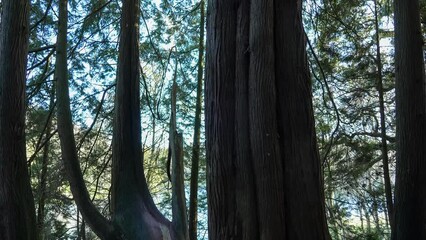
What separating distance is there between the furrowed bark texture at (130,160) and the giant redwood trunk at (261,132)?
3.45 meters

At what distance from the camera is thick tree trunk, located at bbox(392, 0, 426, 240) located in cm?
620

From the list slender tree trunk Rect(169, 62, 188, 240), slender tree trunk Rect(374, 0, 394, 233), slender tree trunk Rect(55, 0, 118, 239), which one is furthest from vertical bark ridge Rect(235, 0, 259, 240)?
slender tree trunk Rect(374, 0, 394, 233)

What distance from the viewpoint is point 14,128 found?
20.8 feet

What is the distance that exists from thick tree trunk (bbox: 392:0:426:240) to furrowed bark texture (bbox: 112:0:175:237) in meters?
3.20

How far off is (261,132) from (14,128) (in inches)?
168

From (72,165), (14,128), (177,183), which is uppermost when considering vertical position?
(14,128)

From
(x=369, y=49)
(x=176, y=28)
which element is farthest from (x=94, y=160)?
(x=369, y=49)

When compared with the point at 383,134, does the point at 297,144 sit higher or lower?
lower

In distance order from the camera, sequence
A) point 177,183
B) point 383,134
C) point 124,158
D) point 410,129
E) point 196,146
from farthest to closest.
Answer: point 196,146 → point 383,134 → point 124,158 → point 177,183 → point 410,129

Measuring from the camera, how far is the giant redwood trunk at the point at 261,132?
3295 millimetres

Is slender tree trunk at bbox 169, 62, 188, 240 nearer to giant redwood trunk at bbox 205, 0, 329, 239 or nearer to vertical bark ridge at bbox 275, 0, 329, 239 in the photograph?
giant redwood trunk at bbox 205, 0, 329, 239

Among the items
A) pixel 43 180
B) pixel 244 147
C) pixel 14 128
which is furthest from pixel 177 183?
pixel 43 180

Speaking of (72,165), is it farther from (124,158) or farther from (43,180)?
(43,180)

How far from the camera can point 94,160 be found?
36.7ft
